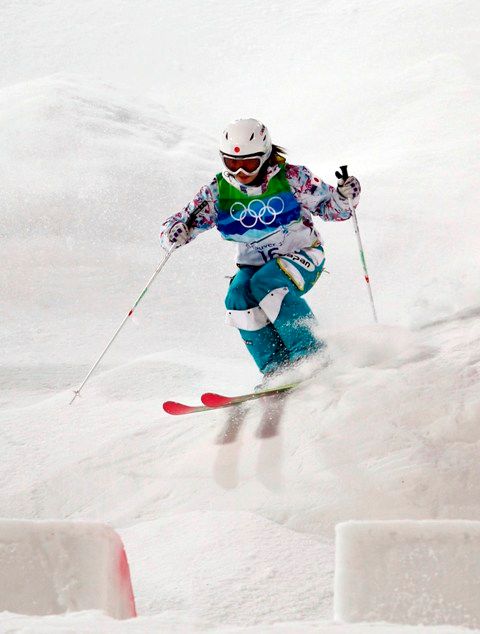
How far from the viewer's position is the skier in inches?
185

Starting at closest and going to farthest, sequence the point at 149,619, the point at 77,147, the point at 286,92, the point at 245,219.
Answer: the point at 149,619 < the point at 245,219 < the point at 77,147 < the point at 286,92

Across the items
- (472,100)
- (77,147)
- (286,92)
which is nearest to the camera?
(77,147)

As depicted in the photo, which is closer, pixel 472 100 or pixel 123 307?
pixel 123 307

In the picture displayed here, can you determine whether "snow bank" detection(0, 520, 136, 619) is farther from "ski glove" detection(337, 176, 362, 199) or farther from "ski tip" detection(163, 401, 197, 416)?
"ski glove" detection(337, 176, 362, 199)

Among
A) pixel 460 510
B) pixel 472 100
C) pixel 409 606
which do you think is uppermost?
pixel 472 100

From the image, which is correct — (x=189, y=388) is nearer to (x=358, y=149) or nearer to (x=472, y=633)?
(x=472, y=633)

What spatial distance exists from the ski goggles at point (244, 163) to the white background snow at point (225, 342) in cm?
100

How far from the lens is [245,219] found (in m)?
4.83

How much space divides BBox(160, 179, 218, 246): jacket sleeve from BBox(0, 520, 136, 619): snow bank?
9.10 feet

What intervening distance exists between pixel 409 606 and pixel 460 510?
4.28 ft

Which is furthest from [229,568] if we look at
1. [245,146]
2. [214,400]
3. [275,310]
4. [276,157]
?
[276,157]

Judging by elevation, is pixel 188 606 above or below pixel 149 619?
below

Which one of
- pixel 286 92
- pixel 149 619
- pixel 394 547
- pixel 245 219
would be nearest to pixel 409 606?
pixel 394 547

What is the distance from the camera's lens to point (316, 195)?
489 cm
